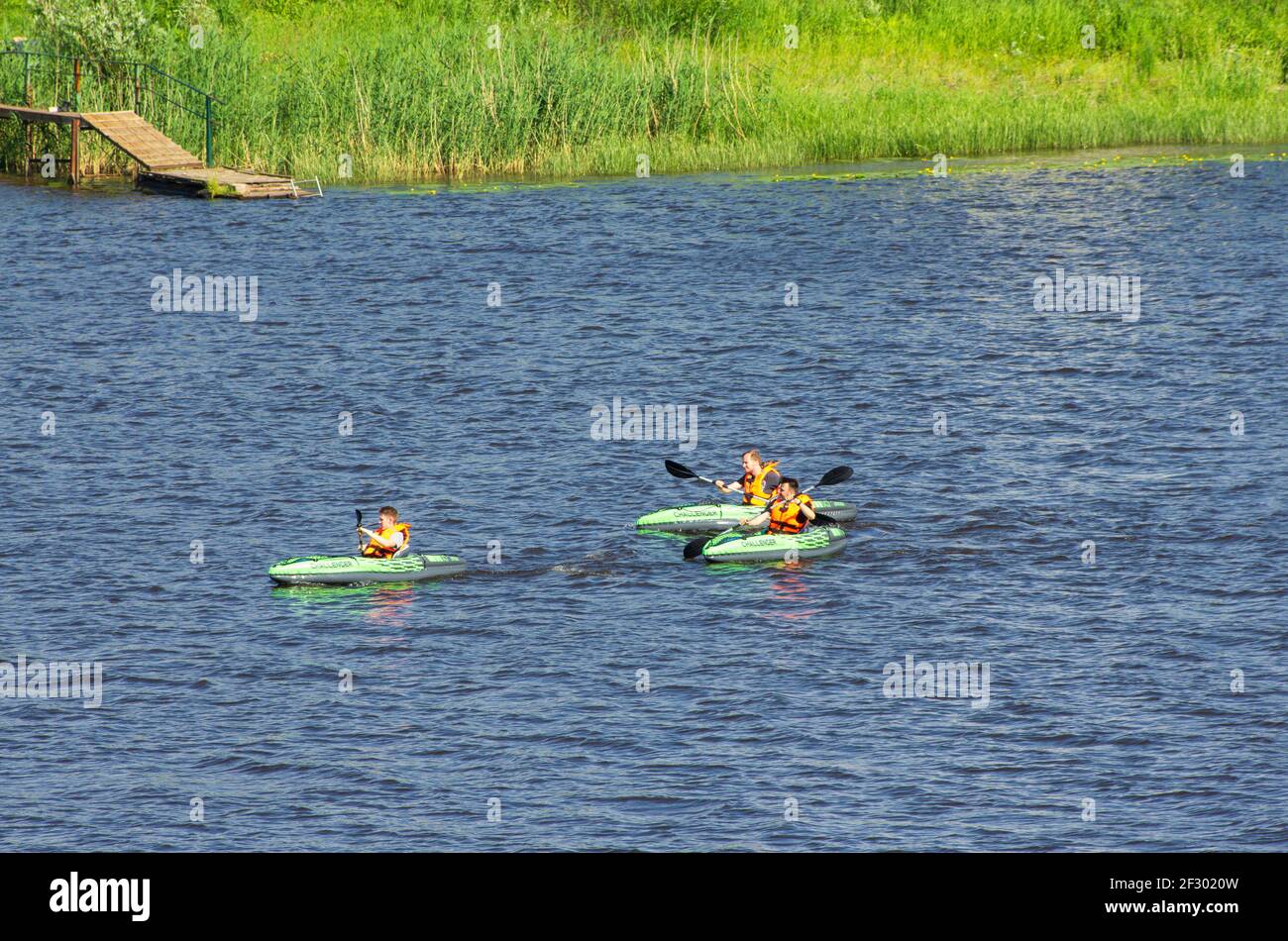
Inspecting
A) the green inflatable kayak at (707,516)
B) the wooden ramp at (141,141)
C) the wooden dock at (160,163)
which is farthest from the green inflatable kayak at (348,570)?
the wooden ramp at (141,141)

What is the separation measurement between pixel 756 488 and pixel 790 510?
68.4 inches

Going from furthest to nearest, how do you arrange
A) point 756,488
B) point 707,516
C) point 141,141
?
point 141,141
point 756,488
point 707,516

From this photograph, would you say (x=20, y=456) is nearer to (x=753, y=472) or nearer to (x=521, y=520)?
(x=521, y=520)

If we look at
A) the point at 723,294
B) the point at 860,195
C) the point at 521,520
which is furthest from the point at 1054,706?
the point at 860,195

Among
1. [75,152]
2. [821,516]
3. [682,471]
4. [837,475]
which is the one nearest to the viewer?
[821,516]

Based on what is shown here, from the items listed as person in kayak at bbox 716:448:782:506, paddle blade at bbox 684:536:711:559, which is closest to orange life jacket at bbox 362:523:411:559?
paddle blade at bbox 684:536:711:559

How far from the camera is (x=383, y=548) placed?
81.7 ft

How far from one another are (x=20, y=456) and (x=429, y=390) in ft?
26.8

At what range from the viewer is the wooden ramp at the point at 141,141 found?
54.9m

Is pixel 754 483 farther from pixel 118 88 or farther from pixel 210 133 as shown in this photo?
pixel 118 88

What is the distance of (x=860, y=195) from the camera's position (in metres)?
54.1

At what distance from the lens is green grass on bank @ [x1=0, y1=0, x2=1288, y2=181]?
5559cm

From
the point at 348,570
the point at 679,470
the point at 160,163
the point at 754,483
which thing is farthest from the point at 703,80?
the point at 348,570

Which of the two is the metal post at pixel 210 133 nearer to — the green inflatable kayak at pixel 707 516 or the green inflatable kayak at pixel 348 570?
the green inflatable kayak at pixel 707 516
